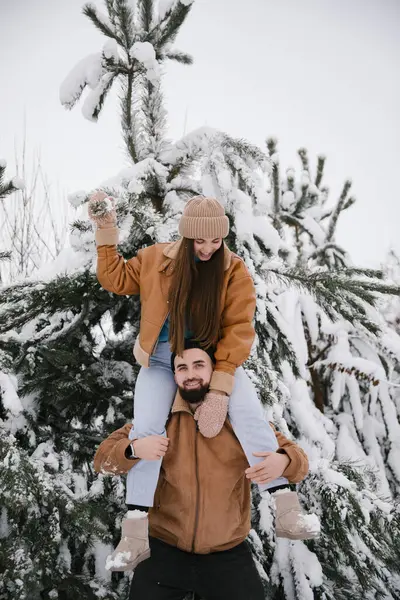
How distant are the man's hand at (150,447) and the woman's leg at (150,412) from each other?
0.05m

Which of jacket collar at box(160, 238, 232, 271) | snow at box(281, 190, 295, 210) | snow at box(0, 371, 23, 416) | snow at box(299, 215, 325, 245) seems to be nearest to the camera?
snow at box(0, 371, 23, 416)

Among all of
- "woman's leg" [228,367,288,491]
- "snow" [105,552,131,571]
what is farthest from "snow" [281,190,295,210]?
"snow" [105,552,131,571]

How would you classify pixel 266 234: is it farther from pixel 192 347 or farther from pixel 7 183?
pixel 7 183

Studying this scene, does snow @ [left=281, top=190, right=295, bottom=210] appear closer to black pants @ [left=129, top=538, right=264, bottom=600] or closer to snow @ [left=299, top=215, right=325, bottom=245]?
snow @ [left=299, top=215, right=325, bottom=245]

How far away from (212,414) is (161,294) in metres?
0.58

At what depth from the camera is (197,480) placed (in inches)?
74.0

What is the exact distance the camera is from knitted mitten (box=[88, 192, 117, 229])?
1.88 metres

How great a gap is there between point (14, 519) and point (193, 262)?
1.37 metres

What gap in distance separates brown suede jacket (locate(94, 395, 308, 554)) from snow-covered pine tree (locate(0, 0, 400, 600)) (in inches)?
9.7

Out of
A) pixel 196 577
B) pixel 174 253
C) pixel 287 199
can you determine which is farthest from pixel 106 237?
pixel 287 199

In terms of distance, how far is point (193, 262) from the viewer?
6.45 ft

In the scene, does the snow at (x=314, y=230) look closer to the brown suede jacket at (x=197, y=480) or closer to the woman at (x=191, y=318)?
the woman at (x=191, y=318)

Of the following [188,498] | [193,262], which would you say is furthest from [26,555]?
[193,262]

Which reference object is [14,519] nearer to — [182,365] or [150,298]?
[182,365]
